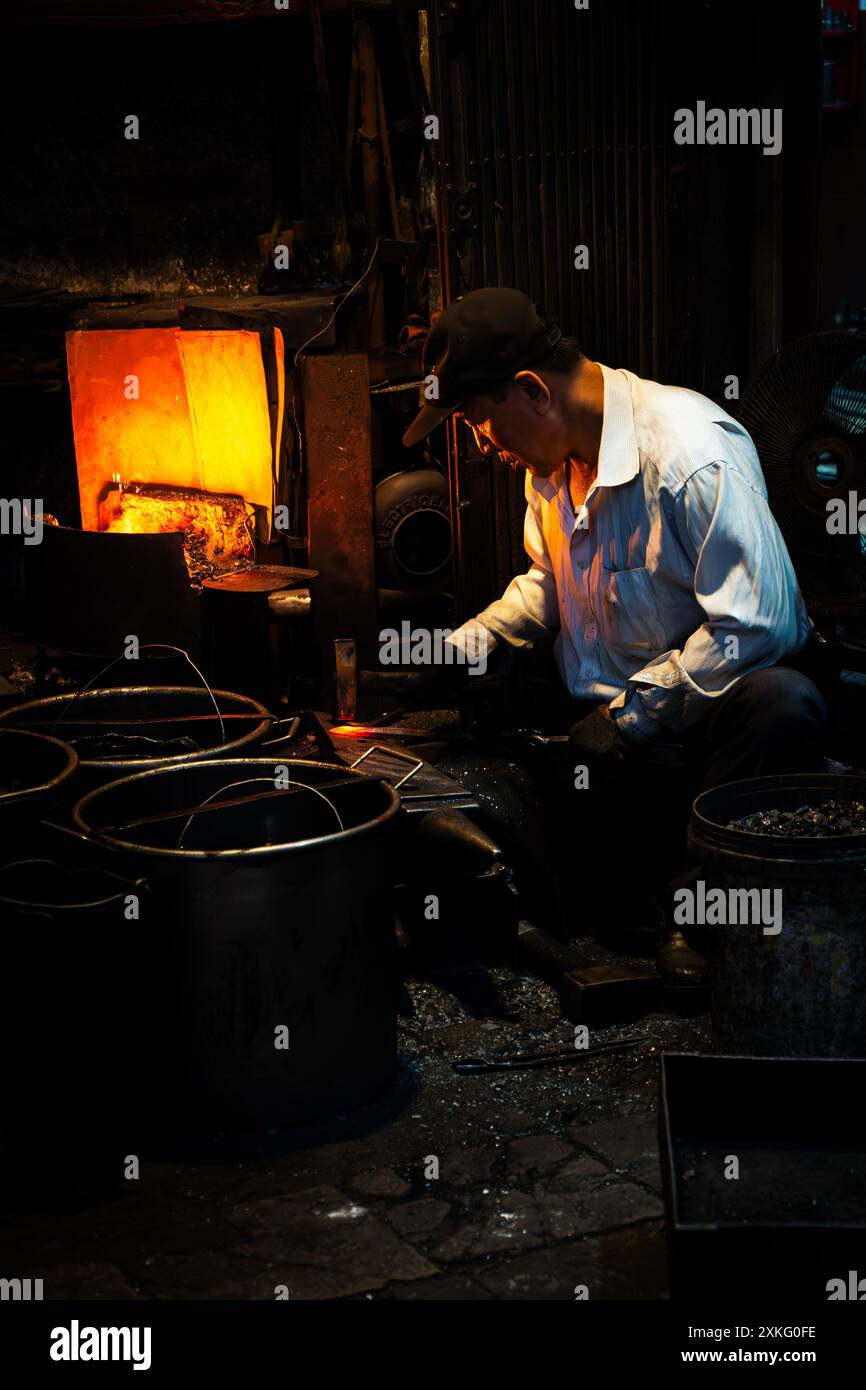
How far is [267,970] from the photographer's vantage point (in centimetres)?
429

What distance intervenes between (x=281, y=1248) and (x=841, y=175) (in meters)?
17.3

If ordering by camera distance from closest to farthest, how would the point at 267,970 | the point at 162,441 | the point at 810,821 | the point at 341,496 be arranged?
the point at 267,970 → the point at 810,821 → the point at 341,496 → the point at 162,441

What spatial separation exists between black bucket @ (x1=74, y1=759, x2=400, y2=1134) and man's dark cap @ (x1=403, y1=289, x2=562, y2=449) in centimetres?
156

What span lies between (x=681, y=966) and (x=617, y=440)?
1.85 m

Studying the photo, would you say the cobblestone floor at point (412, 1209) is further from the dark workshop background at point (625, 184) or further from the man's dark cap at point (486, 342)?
the dark workshop background at point (625, 184)

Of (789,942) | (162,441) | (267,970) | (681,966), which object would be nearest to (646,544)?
(681,966)

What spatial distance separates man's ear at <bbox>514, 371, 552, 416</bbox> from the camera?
5.32 meters

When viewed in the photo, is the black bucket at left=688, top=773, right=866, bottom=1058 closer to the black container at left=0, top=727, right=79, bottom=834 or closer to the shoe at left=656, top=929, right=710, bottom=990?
the shoe at left=656, top=929, right=710, bottom=990

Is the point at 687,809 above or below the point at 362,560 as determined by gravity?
below

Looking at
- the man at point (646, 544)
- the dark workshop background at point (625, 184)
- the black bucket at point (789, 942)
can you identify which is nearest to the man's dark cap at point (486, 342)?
the man at point (646, 544)

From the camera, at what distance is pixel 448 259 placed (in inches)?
265

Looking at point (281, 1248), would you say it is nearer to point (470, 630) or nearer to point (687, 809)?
point (687, 809)

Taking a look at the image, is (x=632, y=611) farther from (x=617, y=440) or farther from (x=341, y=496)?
(x=341, y=496)
